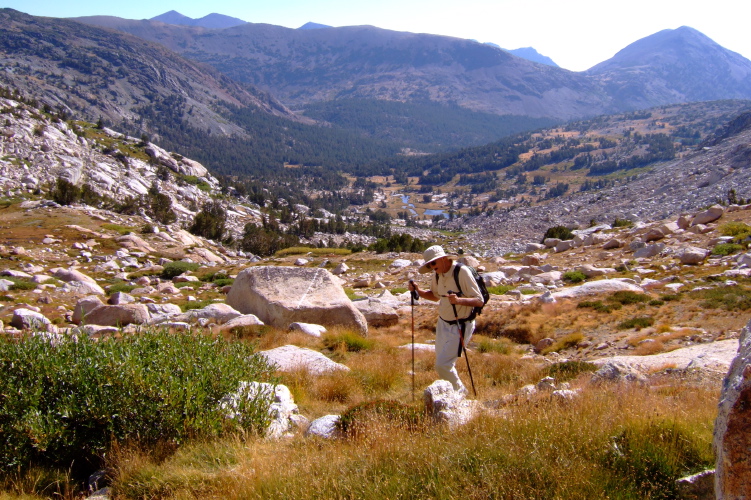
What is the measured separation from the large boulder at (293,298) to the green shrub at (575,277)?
35.7ft

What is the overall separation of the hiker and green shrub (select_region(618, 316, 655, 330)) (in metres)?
7.60

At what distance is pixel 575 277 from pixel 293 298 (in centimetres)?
1305

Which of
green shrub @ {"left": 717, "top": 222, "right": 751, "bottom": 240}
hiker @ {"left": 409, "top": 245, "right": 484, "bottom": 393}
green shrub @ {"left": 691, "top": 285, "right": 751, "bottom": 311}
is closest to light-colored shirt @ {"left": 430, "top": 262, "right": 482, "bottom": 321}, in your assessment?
hiker @ {"left": 409, "top": 245, "right": 484, "bottom": 393}

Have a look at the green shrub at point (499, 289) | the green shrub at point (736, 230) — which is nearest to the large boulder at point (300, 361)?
the green shrub at point (499, 289)

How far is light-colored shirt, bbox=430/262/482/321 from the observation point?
22.3ft

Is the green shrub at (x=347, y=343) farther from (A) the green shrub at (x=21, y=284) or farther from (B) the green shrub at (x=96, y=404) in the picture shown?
(A) the green shrub at (x=21, y=284)

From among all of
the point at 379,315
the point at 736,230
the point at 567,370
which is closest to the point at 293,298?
the point at 379,315

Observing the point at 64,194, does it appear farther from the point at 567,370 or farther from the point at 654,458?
the point at 654,458

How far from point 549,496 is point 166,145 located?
22204 cm

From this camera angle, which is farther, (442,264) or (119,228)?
(119,228)

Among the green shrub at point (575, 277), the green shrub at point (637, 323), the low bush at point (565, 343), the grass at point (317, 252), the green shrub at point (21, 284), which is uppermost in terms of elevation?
the green shrub at point (637, 323)

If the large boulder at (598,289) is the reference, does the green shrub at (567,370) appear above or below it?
above

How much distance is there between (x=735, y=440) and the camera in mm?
2670

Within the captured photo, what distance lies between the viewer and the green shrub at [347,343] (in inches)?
455
